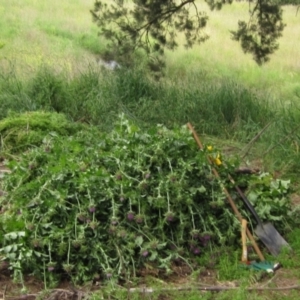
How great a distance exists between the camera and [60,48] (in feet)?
45.3

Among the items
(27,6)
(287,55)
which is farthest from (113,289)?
(27,6)

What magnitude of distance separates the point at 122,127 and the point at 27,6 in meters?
15.5

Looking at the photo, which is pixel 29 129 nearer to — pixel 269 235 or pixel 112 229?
pixel 112 229

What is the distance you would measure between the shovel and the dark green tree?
4.40m

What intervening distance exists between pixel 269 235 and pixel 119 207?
0.98 meters

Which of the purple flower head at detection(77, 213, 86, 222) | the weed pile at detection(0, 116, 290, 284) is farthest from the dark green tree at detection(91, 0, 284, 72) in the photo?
the purple flower head at detection(77, 213, 86, 222)

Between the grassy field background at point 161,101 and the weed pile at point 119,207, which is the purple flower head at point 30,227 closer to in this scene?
the weed pile at point 119,207

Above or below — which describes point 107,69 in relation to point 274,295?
above

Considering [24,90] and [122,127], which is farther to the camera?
[24,90]

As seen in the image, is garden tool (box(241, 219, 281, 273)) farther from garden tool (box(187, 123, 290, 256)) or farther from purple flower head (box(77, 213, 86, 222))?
purple flower head (box(77, 213, 86, 222))

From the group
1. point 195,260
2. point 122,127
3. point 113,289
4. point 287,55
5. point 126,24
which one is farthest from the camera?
point 287,55

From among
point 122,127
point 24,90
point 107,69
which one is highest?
point 107,69

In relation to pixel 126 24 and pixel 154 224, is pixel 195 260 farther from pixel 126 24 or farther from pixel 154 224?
pixel 126 24

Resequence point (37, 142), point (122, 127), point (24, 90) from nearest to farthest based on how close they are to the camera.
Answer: point (122, 127) < point (37, 142) < point (24, 90)
